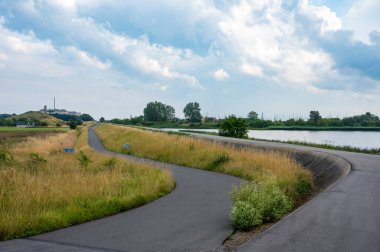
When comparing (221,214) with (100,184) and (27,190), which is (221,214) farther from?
(27,190)

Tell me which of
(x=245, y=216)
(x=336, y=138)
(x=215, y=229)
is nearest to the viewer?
(x=245, y=216)

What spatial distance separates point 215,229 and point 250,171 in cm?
1103

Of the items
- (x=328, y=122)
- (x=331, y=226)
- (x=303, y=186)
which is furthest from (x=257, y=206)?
(x=328, y=122)

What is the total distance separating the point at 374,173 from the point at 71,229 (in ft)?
37.6

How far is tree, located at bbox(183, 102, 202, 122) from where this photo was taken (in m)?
185

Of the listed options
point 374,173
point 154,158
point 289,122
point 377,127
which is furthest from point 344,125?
point 374,173

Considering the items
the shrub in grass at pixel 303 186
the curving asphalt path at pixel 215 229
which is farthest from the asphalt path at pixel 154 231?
the shrub in grass at pixel 303 186

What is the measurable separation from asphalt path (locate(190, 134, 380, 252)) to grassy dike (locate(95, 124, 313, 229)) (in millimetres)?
836

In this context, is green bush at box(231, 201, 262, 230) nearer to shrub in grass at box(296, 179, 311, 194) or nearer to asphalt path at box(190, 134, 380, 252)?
asphalt path at box(190, 134, 380, 252)

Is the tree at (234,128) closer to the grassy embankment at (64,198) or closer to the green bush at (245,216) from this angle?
the grassy embankment at (64,198)

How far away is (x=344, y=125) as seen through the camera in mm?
116188

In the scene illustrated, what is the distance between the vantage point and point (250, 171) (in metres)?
20.3

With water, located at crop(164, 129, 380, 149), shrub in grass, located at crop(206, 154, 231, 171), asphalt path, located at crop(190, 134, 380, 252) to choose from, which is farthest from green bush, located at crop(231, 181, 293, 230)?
water, located at crop(164, 129, 380, 149)

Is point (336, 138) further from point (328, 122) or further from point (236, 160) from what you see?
point (328, 122)
